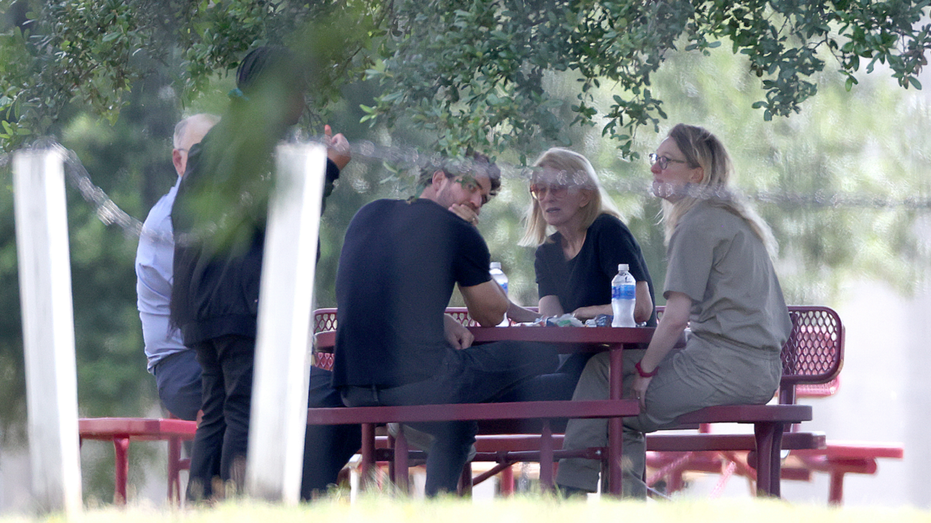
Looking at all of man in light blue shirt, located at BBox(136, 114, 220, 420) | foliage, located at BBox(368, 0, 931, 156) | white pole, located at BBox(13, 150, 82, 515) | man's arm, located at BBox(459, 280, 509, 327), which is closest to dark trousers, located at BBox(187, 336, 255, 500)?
man in light blue shirt, located at BBox(136, 114, 220, 420)

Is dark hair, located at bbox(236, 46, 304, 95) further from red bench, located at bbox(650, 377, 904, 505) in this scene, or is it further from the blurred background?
the blurred background

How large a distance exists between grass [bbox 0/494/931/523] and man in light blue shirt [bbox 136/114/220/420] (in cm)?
107

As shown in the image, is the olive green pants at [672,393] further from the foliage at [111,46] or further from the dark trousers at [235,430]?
the foliage at [111,46]

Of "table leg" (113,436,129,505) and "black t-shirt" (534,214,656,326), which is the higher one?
"black t-shirt" (534,214,656,326)

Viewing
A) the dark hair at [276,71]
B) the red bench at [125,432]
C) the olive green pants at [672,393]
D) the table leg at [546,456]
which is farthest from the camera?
the red bench at [125,432]

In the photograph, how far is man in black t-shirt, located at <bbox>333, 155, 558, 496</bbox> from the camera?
10.3 ft

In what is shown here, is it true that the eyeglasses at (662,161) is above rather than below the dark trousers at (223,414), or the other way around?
above

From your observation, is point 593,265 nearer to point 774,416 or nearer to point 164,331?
point 774,416

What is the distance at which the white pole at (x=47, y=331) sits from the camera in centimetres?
227

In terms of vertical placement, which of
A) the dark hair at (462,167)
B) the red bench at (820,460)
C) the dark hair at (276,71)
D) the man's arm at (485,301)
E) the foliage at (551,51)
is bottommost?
→ the red bench at (820,460)

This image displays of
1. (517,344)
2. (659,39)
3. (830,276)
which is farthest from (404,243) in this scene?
(830,276)

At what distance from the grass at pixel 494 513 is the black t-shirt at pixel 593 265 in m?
1.61

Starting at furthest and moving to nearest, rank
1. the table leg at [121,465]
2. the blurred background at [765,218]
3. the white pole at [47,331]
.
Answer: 1. the blurred background at [765,218]
2. the table leg at [121,465]
3. the white pole at [47,331]

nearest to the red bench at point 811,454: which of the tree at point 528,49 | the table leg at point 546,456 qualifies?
the table leg at point 546,456
